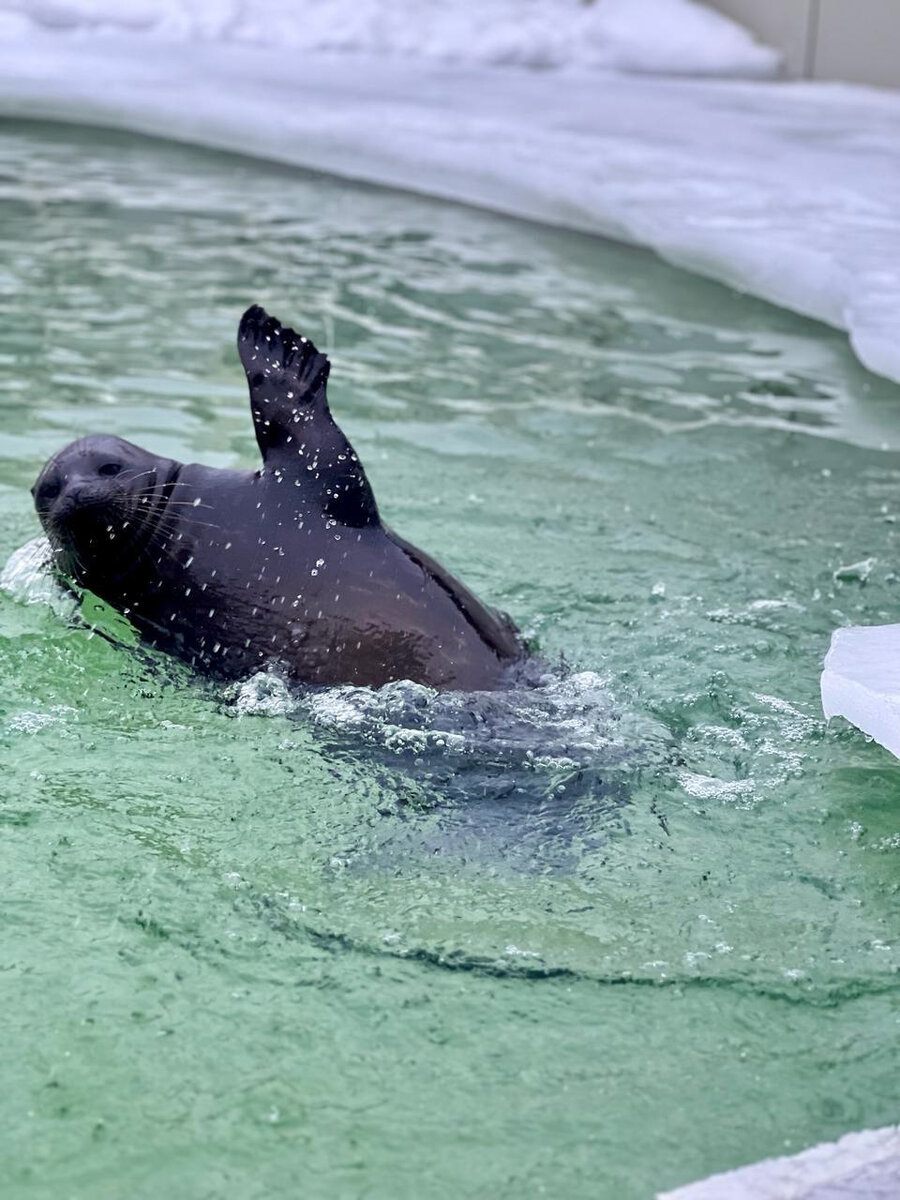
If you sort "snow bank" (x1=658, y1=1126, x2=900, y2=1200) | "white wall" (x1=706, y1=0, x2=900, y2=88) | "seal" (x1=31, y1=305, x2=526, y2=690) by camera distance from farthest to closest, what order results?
"white wall" (x1=706, y1=0, x2=900, y2=88)
"seal" (x1=31, y1=305, x2=526, y2=690)
"snow bank" (x1=658, y1=1126, x2=900, y2=1200)

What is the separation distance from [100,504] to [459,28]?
35.1ft

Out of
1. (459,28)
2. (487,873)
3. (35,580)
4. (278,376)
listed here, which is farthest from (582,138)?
(487,873)

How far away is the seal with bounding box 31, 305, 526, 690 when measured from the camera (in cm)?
346

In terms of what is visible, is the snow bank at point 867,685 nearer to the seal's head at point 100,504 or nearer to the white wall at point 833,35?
the seal's head at point 100,504

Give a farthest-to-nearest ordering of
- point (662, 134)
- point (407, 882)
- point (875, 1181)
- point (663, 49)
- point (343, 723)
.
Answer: point (663, 49) → point (662, 134) → point (343, 723) → point (407, 882) → point (875, 1181)

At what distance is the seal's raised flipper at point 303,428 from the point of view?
3.51 meters

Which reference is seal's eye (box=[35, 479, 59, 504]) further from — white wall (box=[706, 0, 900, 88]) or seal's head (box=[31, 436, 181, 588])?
white wall (box=[706, 0, 900, 88])

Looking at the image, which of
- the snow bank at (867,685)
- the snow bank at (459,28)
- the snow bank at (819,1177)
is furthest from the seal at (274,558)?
the snow bank at (459,28)

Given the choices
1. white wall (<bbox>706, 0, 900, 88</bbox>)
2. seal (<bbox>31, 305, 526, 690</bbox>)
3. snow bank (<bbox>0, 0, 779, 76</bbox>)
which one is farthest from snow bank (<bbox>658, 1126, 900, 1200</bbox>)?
snow bank (<bbox>0, 0, 779, 76</bbox>)

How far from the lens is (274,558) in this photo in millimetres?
3512

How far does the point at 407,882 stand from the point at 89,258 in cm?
573

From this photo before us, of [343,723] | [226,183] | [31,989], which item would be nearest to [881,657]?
[343,723]

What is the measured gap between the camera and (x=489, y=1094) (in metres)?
2.44

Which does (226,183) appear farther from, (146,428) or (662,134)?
(146,428)
